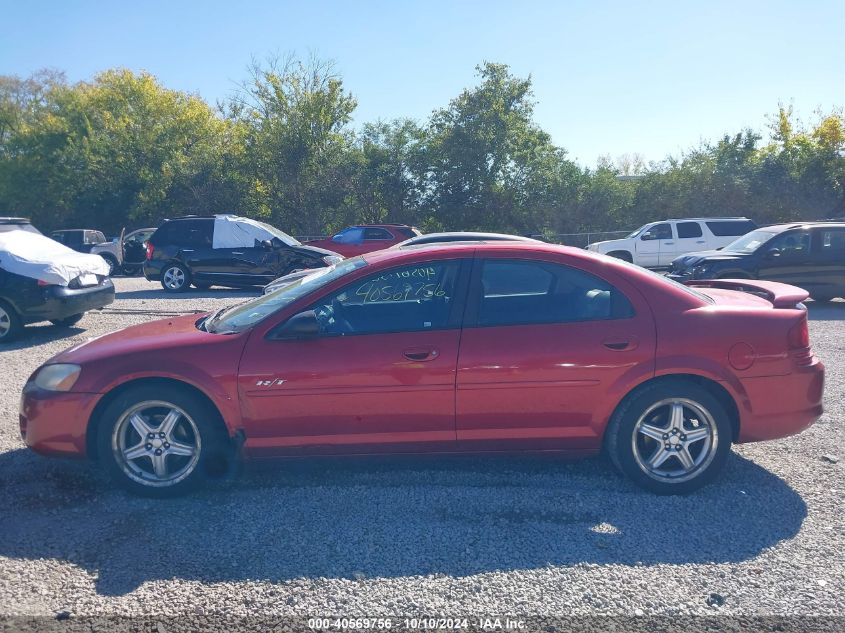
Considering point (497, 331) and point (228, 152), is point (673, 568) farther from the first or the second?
point (228, 152)

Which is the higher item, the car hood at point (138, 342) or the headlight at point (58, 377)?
the car hood at point (138, 342)

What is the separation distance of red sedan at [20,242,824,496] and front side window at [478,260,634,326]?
14 millimetres

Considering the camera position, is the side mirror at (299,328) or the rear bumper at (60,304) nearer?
the side mirror at (299,328)

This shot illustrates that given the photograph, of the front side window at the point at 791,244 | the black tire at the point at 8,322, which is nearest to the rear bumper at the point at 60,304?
the black tire at the point at 8,322

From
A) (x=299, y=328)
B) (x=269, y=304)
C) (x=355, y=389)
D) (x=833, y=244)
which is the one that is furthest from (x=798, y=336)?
(x=833, y=244)

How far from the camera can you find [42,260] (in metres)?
9.57

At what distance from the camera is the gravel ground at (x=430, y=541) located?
3.13 metres

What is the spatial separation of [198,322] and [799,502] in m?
4.12

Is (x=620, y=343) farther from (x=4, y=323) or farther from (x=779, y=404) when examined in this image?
(x=4, y=323)

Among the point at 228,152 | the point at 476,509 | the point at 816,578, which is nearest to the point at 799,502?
the point at 816,578

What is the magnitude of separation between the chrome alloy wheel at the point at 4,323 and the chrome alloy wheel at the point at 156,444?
6.41 meters

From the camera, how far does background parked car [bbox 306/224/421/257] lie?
20453 mm

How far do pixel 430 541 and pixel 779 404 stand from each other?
235 centimetres

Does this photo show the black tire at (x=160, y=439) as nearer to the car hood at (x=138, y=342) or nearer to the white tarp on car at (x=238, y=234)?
the car hood at (x=138, y=342)
